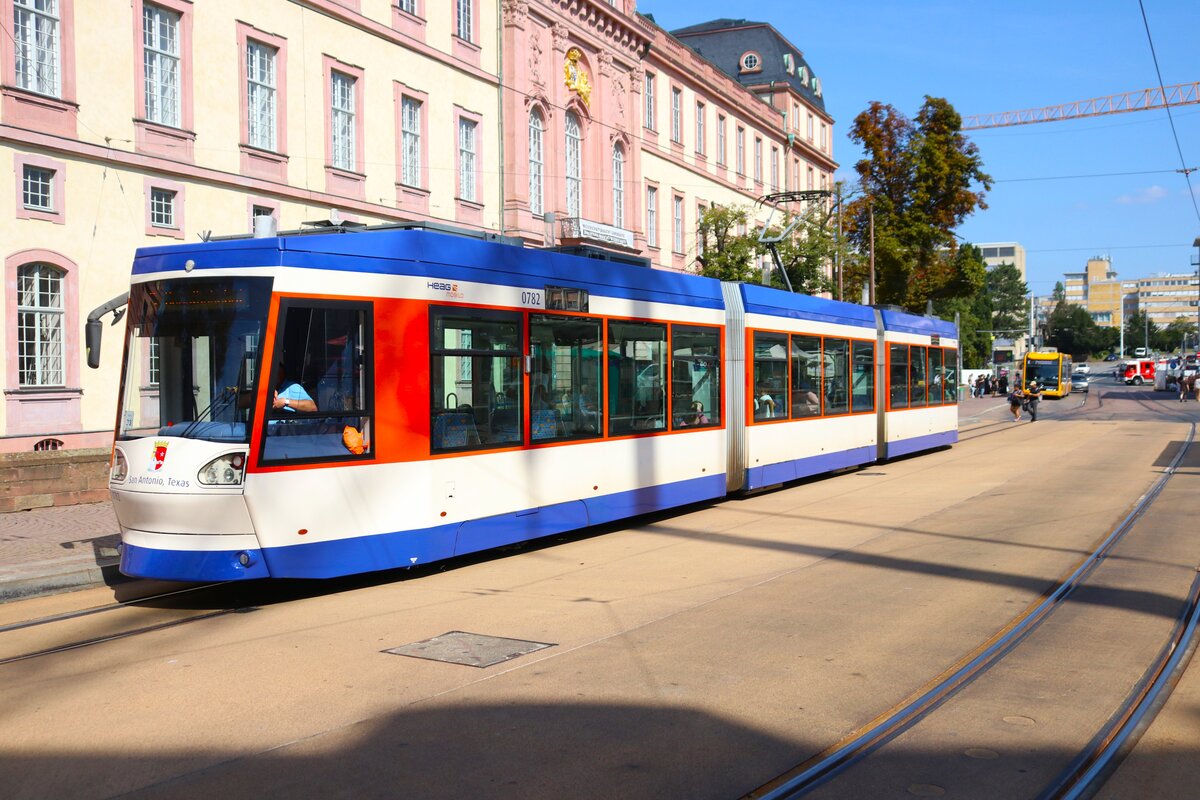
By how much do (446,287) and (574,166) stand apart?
2718 cm

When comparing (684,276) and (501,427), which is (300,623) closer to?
(501,427)

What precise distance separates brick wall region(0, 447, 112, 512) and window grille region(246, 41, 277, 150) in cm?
1004

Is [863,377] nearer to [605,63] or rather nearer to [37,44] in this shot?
[37,44]

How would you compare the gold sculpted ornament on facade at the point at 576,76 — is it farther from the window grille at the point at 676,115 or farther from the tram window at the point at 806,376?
the tram window at the point at 806,376

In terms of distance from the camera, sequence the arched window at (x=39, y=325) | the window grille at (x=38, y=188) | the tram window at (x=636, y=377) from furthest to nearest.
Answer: the arched window at (x=39, y=325)
the window grille at (x=38, y=188)
the tram window at (x=636, y=377)

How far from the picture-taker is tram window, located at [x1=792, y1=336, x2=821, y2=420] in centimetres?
1903

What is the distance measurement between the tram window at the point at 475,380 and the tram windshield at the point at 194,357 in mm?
1847

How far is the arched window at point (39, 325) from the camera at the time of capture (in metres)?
20.1

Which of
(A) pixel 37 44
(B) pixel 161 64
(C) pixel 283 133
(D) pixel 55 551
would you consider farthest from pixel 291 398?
(C) pixel 283 133

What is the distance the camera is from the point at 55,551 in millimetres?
11984

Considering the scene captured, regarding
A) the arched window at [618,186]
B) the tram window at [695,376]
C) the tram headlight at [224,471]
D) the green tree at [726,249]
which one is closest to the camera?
the tram headlight at [224,471]

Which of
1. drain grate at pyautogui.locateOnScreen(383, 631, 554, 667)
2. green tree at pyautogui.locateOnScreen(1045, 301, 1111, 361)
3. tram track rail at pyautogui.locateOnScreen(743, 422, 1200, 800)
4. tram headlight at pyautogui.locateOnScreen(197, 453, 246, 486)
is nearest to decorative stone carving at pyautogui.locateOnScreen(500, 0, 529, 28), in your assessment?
tram headlight at pyautogui.locateOnScreen(197, 453, 246, 486)

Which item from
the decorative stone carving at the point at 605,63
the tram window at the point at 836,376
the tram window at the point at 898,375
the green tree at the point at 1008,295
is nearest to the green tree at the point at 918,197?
the decorative stone carving at the point at 605,63

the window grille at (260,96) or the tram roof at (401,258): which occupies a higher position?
the window grille at (260,96)
